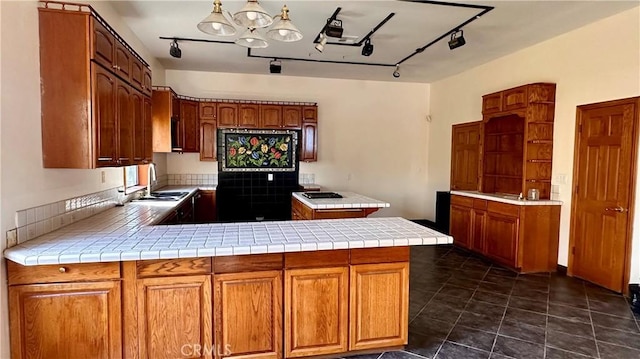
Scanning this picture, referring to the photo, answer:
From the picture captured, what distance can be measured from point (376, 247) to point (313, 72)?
444 cm

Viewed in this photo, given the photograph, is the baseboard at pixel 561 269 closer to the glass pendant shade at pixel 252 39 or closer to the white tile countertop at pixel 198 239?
the white tile countertop at pixel 198 239

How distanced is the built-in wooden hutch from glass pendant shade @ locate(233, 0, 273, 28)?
3455 millimetres

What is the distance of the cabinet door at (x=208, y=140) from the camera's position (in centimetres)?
570

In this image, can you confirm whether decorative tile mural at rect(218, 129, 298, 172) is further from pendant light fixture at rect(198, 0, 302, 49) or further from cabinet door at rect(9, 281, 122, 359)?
cabinet door at rect(9, 281, 122, 359)

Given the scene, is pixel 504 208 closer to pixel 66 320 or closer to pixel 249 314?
pixel 249 314

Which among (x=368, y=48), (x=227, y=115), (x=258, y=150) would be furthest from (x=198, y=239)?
(x=258, y=150)

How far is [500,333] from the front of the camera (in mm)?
2809

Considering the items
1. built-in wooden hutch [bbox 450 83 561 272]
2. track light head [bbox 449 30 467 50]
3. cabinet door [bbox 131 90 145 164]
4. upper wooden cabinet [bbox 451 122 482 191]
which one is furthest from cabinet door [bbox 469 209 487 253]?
cabinet door [bbox 131 90 145 164]

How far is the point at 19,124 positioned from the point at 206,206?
3.66 metres

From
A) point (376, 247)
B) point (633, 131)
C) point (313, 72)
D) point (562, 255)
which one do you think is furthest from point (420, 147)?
point (376, 247)

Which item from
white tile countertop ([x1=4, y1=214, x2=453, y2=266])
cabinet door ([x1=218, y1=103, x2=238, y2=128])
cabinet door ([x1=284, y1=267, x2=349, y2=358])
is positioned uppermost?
cabinet door ([x1=218, y1=103, x2=238, y2=128])

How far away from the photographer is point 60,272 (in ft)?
6.31

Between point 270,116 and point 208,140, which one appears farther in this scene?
point 270,116

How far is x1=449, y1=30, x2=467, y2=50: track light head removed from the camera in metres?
3.85
